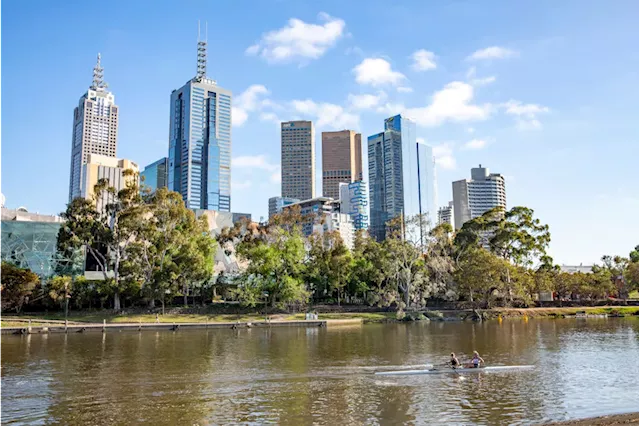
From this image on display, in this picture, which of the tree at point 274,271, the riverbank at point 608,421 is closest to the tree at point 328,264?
the tree at point 274,271

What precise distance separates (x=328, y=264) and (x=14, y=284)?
155ft

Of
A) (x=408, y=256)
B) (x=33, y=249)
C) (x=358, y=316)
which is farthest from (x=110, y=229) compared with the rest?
(x=408, y=256)

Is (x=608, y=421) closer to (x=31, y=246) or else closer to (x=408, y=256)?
(x=408, y=256)

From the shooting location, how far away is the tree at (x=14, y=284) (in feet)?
225

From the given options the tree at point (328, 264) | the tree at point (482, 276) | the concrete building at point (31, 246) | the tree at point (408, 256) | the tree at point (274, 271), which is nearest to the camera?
the tree at point (274, 271)

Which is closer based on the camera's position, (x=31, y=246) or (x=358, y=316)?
(x=358, y=316)

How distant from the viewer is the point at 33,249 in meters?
86.3

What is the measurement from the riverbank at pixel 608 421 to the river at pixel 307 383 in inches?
43.4

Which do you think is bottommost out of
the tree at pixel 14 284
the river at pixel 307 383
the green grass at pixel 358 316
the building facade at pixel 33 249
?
the river at pixel 307 383

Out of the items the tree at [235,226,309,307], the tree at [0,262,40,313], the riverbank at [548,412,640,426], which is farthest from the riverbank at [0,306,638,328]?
the riverbank at [548,412,640,426]

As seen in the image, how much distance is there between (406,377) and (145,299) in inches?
2192

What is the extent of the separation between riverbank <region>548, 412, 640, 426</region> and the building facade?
84032 millimetres

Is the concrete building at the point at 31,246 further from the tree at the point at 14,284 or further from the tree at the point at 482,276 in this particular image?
the tree at the point at 482,276

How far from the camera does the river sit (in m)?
22.2
